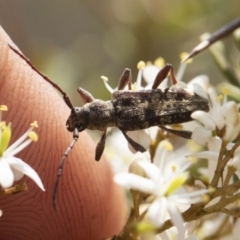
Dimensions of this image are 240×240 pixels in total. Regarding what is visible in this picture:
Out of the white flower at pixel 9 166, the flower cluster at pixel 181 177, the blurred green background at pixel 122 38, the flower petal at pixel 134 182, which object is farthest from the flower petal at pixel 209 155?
the blurred green background at pixel 122 38

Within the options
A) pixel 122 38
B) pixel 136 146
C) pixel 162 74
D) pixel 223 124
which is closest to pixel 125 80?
pixel 162 74

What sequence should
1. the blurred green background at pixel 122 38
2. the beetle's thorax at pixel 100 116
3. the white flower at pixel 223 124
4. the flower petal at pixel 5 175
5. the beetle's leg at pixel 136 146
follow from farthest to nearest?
1. the blurred green background at pixel 122 38
2. the beetle's thorax at pixel 100 116
3. the beetle's leg at pixel 136 146
4. the white flower at pixel 223 124
5. the flower petal at pixel 5 175

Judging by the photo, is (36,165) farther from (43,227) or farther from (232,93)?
(232,93)

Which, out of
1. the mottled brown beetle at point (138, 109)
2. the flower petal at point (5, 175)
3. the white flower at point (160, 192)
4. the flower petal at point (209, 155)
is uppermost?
the mottled brown beetle at point (138, 109)

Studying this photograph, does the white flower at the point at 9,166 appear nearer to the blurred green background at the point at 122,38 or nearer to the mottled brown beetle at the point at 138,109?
the mottled brown beetle at the point at 138,109

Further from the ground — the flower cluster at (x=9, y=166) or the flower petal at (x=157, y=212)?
the flower cluster at (x=9, y=166)

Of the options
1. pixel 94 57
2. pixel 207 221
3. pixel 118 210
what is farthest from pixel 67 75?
pixel 207 221

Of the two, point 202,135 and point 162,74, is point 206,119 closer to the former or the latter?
point 202,135

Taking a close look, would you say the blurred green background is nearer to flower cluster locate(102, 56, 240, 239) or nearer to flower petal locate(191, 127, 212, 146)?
flower cluster locate(102, 56, 240, 239)
